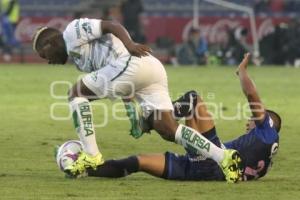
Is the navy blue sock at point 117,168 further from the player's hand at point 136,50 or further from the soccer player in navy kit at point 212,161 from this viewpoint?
the player's hand at point 136,50

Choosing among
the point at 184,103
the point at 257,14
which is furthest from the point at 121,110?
the point at 257,14

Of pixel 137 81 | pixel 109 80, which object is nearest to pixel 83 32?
pixel 109 80

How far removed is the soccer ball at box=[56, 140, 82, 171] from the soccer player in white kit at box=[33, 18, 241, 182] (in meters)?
0.06

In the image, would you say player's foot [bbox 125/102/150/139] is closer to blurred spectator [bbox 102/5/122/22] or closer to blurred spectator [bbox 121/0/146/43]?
blurred spectator [bbox 121/0/146/43]

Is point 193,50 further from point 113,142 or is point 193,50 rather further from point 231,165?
point 231,165

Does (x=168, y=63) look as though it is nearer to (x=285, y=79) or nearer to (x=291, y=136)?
(x=285, y=79)

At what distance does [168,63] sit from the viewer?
36.3m

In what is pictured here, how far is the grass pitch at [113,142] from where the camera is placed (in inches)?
378

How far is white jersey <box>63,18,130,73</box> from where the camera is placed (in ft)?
34.3

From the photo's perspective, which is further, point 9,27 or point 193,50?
point 9,27

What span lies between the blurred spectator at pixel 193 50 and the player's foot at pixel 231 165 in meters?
25.2

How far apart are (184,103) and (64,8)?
3049 centimetres

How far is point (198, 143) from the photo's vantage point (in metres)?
10.1

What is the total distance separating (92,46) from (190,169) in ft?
5.00
